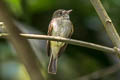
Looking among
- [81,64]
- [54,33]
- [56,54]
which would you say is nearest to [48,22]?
[54,33]

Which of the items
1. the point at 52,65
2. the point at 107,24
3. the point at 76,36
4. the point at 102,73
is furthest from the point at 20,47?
the point at 76,36

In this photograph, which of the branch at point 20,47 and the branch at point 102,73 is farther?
the branch at point 102,73

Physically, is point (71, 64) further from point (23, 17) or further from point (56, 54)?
point (23, 17)

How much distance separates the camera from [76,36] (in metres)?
3.62

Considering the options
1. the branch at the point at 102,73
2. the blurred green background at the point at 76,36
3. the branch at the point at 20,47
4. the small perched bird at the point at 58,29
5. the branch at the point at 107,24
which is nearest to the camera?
the branch at the point at 20,47

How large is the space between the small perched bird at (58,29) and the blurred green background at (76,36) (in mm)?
69

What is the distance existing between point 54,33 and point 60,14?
0.99 ft

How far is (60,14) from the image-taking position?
12.4 ft

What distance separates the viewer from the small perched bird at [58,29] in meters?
3.55

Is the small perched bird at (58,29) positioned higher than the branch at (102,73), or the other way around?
the small perched bird at (58,29)

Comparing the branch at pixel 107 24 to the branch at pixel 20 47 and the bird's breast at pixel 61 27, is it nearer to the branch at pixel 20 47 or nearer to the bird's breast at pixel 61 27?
the branch at pixel 20 47

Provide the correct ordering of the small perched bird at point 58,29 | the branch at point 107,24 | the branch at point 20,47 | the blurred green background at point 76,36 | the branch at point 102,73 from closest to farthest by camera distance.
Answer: the branch at point 20,47 < the branch at point 107,24 < the branch at point 102,73 < the blurred green background at point 76,36 < the small perched bird at point 58,29

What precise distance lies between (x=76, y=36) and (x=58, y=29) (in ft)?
0.72

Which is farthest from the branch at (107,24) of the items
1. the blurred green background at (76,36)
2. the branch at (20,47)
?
the blurred green background at (76,36)
